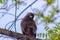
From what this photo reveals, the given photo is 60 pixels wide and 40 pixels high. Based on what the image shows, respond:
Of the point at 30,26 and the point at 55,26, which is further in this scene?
the point at 30,26

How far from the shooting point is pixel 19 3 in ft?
3.19

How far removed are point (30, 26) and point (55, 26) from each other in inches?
12.4

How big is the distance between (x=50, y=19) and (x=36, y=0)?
0.61 ft

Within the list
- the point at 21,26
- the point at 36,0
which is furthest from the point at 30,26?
the point at 36,0

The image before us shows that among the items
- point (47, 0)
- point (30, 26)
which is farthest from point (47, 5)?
point (30, 26)

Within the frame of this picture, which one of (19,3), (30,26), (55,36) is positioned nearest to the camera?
(55,36)

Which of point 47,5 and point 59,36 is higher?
point 47,5

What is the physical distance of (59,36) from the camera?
86cm

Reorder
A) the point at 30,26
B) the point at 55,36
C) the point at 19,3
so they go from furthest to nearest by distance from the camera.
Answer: the point at 30,26
the point at 19,3
the point at 55,36

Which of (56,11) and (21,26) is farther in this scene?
(21,26)

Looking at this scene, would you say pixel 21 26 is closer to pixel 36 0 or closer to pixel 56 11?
pixel 36 0

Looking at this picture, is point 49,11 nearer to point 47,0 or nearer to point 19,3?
point 47,0

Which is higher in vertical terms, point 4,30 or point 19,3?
point 19,3

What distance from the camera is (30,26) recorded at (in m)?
1.20
